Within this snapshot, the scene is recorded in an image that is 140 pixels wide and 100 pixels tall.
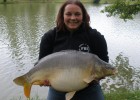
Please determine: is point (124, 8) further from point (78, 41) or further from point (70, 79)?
point (70, 79)

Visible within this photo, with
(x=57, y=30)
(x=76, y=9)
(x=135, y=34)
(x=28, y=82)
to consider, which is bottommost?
(x=135, y=34)

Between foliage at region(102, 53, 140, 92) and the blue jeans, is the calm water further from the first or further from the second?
the blue jeans

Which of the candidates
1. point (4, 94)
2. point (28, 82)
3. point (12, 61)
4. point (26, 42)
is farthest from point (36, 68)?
point (26, 42)

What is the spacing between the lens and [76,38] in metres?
3.65

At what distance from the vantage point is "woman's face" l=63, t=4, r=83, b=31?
3537 millimetres

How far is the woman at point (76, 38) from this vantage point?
141 inches

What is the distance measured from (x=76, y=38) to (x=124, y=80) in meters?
9.04

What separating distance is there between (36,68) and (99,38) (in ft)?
2.66

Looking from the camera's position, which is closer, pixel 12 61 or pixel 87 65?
pixel 87 65

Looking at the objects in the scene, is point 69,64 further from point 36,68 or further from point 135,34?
point 135,34

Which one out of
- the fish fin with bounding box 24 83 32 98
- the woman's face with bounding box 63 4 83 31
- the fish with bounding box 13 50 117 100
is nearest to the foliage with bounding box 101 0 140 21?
the woman's face with bounding box 63 4 83 31

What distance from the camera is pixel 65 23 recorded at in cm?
365

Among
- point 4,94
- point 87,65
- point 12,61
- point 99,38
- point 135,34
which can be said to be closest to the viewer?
point 87,65

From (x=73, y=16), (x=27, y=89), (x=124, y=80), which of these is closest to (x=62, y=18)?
(x=73, y=16)
